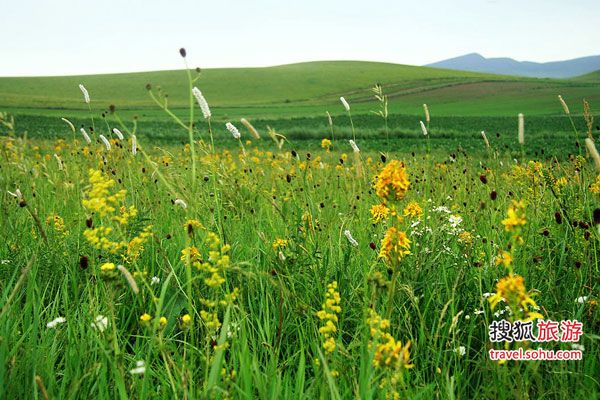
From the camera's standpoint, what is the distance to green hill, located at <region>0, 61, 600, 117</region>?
5644 cm

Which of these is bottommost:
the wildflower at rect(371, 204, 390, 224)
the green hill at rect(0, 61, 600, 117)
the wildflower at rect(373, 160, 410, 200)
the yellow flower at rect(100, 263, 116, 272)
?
the wildflower at rect(371, 204, 390, 224)

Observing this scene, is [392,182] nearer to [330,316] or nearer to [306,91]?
[330,316]

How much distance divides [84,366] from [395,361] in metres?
1.28

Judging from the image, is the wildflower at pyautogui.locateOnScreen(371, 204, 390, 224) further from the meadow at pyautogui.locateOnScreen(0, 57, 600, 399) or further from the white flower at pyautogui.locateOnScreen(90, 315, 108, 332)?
the white flower at pyautogui.locateOnScreen(90, 315, 108, 332)

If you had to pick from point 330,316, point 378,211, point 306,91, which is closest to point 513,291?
point 330,316

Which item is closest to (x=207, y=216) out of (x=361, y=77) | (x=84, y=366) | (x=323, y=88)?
(x=84, y=366)

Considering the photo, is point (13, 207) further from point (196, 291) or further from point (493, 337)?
point (493, 337)

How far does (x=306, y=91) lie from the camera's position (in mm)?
81500

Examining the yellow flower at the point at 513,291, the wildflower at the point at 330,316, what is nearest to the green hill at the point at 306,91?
the wildflower at the point at 330,316

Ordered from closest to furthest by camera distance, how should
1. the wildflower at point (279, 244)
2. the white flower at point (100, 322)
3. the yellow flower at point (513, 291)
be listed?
the yellow flower at point (513, 291) → the white flower at point (100, 322) → the wildflower at point (279, 244)

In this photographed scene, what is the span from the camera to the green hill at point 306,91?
56438 mm

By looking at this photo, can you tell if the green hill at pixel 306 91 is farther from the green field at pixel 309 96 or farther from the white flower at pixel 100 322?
the white flower at pixel 100 322

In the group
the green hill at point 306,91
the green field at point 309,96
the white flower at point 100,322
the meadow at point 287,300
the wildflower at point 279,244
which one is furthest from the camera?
the green hill at point 306,91

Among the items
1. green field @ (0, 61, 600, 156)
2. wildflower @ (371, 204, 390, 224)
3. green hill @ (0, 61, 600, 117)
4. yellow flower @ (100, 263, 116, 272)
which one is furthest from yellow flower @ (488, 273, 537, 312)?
green hill @ (0, 61, 600, 117)
